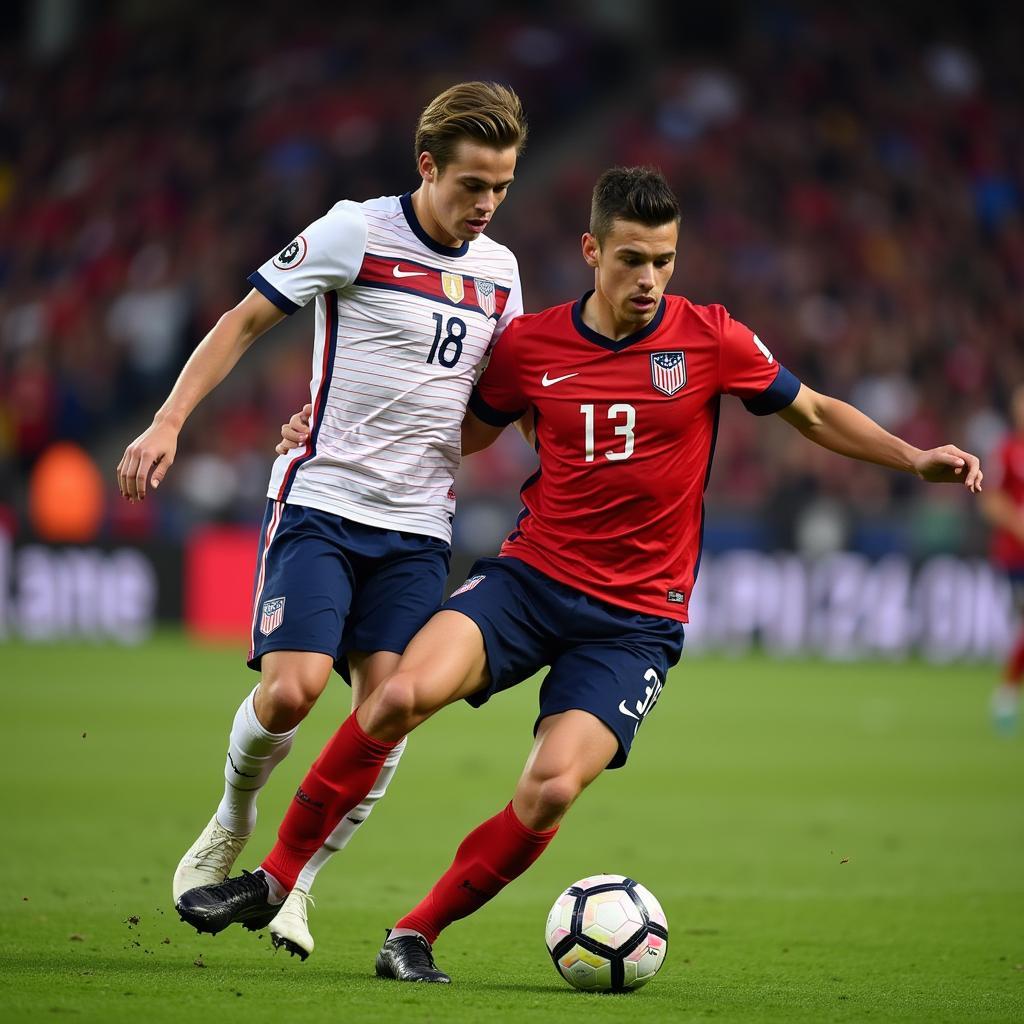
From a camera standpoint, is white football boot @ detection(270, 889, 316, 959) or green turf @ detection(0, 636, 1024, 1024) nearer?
green turf @ detection(0, 636, 1024, 1024)

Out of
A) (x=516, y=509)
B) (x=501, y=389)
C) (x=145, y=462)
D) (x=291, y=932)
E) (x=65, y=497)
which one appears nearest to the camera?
(x=145, y=462)

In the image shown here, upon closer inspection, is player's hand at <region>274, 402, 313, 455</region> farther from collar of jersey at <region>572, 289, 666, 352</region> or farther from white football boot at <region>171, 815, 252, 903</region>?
white football boot at <region>171, 815, 252, 903</region>

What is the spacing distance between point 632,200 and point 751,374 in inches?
26.4

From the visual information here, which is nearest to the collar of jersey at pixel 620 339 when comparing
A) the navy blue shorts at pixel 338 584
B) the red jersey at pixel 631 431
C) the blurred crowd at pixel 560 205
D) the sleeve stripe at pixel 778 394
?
the red jersey at pixel 631 431

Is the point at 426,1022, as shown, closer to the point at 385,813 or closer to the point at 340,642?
the point at 340,642

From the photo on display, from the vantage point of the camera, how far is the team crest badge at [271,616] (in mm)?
5156

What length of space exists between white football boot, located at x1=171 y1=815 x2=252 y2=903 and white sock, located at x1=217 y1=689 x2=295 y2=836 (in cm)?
3

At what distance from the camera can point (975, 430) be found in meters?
19.5

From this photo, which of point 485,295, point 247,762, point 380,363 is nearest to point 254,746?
point 247,762

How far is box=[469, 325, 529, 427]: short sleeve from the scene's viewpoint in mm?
5488

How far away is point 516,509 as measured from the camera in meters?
18.0

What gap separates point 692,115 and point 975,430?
6688 mm

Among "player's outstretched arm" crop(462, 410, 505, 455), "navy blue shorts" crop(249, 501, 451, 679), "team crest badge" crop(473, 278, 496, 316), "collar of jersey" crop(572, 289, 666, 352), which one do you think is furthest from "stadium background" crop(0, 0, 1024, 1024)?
"team crest badge" crop(473, 278, 496, 316)

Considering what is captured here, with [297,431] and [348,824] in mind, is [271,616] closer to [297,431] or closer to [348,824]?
[297,431]
